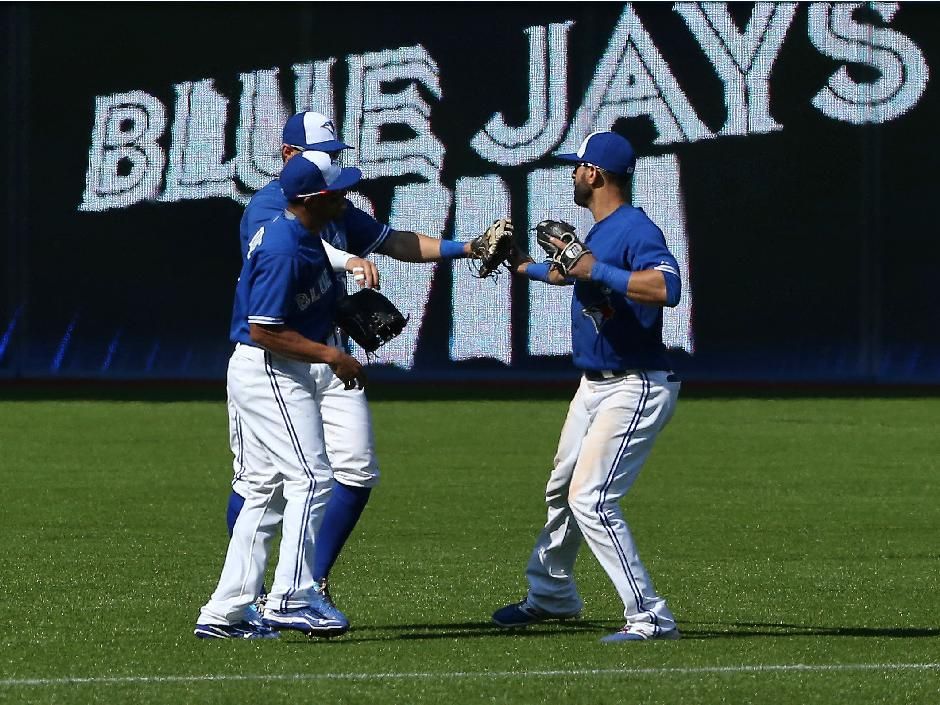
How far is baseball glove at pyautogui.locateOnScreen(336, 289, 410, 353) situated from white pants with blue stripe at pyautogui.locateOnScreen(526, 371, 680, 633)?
0.79 meters

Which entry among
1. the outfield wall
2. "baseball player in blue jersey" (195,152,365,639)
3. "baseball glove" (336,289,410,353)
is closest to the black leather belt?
"baseball glove" (336,289,410,353)

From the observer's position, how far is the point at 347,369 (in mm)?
7082

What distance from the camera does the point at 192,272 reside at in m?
20.4

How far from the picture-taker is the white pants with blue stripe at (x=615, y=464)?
711 cm

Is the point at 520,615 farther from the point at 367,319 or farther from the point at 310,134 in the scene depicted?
the point at 310,134

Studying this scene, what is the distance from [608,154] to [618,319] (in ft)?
2.05

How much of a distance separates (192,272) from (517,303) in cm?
344

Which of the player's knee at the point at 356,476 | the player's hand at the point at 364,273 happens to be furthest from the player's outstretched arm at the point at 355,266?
the player's knee at the point at 356,476

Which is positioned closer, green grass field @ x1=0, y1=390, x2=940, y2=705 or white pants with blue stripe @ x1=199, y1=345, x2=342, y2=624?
green grass field @ x1=0, y1=390, x2=940, y2=705

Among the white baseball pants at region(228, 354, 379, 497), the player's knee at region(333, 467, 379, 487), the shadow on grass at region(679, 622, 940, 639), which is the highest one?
the white baseball pants at region(228, 354, 379, 497)

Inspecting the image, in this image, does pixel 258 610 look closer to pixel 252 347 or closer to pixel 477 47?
pixel 252 347

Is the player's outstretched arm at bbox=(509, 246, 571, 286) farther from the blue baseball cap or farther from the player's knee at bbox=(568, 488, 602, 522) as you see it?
the player's knee at bbox=(568, 488, 602, 522)

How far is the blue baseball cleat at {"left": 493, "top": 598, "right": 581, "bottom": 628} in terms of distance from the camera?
299 inches

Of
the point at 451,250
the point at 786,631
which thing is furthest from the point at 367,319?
the point at 786,631
